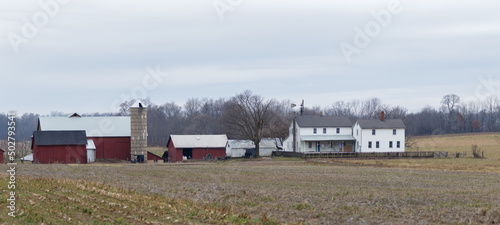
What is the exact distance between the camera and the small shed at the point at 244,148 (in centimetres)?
7894

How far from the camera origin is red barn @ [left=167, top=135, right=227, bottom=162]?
77.0m

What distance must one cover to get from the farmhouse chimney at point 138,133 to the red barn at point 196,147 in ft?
23.3

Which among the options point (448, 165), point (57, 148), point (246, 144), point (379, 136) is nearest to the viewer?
point (448, 165)

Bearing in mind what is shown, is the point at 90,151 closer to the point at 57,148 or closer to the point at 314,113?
the point at 57,148

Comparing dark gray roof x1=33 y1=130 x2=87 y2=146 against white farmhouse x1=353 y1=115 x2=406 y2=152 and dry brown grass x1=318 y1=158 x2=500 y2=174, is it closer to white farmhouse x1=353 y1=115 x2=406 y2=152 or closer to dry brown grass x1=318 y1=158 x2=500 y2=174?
dry brown grass x1=318 y1=158 x2=500 y2=174

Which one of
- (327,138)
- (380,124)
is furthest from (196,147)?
(380,124)

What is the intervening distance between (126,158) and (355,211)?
57.7m

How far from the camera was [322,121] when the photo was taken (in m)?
81.8

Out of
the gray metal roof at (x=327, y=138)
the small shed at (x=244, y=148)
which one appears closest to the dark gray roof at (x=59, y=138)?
the small shed at (x=244, y=148)

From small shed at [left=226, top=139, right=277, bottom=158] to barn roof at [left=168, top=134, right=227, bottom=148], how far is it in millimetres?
1247

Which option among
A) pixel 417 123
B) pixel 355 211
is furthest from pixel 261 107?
pixel 417 123

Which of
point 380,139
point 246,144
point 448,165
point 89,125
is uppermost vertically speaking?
point 89,125

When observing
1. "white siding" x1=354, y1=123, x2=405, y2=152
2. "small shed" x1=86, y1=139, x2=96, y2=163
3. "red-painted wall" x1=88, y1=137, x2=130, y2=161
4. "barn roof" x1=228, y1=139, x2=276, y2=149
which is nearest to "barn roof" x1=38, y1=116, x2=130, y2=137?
"red-painted wall" x1=88, y1=137, x2=130, y2=161

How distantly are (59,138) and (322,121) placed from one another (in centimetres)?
3732
